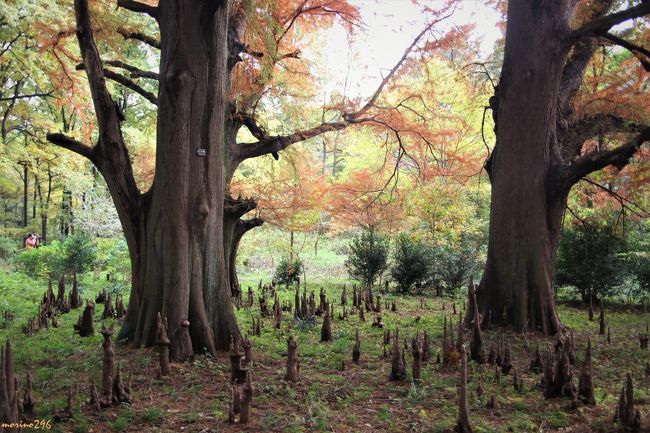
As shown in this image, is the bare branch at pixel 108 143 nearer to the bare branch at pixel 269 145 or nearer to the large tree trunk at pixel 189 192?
the large tree trunk at pixel 189 192

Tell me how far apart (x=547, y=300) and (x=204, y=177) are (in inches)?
214

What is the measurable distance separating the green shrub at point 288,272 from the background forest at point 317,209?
0.61 ft

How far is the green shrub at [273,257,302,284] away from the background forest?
0.19 meters

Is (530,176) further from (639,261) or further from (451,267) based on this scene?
(451,267)

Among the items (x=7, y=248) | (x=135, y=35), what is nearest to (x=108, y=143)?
(x=135, y=35)

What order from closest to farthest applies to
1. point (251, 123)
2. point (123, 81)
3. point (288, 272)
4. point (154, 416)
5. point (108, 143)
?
1. point (154, 416)
2. point (108, 143)
3. point (123, 81)
4. point (251, 123)
5. point (288, 272)

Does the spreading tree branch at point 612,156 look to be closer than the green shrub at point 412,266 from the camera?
Yes

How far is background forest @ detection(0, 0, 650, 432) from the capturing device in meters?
4.34

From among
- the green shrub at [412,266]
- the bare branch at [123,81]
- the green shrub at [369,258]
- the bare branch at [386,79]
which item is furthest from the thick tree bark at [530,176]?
the green shrub at [369,258]

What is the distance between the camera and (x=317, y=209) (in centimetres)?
1402

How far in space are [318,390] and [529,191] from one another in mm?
4803

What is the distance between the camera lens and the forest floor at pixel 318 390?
3617 mm

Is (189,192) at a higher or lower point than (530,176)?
lower

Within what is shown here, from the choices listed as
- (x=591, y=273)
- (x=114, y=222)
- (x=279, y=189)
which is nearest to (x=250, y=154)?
(x=279, y=189)
